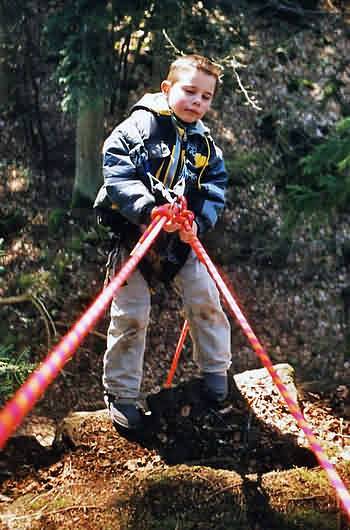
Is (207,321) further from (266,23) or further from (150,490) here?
(266,23)

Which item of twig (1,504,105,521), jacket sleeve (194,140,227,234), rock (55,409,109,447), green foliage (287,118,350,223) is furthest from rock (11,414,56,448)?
green foliage (287,118,350,223)

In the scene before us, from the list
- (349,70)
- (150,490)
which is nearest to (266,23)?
(349,70)

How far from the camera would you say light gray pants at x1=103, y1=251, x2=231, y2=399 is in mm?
3141

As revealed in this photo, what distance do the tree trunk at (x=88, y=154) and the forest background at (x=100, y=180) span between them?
0.02m

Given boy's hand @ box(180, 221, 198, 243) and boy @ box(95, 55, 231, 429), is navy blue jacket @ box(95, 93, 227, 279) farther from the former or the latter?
boy's hand @ box(180, 221, 198, 243)

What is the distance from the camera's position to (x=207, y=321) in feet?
10.9

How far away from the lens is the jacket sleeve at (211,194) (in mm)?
3154

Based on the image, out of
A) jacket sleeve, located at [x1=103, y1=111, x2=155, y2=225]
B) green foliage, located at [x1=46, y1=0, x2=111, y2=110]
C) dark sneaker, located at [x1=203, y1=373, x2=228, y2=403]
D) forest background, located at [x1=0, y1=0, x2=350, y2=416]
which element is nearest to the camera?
jacket sleeve, located at [x1=103, y1=111, x2=155, y2=225]

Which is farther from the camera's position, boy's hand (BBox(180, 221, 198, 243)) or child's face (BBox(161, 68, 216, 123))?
child's face (BBox(161, 68, 216, 123))

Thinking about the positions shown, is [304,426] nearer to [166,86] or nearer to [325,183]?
[166,86]

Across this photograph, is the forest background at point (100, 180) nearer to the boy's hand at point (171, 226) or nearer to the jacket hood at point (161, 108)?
the jacket hood at point (161, 108)

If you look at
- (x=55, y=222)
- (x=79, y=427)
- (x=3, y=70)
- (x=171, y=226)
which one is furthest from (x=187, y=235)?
(x=3, y=70)

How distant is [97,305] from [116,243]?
4.89 feet


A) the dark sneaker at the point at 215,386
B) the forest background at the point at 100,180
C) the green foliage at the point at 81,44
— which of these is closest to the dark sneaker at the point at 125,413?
the dark sneaker at the point at 215,386
